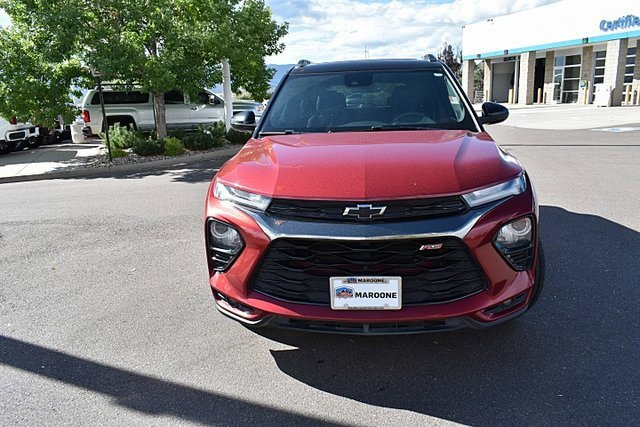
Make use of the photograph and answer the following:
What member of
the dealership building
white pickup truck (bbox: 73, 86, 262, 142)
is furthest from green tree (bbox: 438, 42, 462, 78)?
white pickup truck (bbox: 73, 86, 262, 142)

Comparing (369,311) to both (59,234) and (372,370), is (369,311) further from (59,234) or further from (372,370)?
(59,234)

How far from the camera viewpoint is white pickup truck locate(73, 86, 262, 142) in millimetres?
15156

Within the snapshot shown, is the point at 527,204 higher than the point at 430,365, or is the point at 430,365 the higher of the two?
the point at 527,204

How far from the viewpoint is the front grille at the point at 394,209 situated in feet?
8.07

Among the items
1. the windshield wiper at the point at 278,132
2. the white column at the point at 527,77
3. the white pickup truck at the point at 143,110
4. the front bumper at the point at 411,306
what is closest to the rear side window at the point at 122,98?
the white pickup truck at the point at 143,110

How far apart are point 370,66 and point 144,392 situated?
124 inches

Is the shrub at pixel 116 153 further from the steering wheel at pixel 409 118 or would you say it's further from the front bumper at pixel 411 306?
the front bumper at pixel 411 306

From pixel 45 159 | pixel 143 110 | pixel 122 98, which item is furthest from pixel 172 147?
pixel 122 98

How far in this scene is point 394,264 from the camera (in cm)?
247

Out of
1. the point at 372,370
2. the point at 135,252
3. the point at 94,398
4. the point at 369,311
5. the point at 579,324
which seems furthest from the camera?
the point at 135,252

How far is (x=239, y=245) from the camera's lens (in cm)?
264

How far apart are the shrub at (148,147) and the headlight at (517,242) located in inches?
444

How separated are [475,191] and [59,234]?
16.9ft

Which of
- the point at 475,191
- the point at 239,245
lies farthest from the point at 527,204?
the point at 239,245
